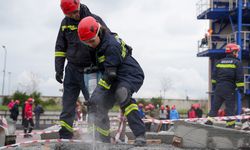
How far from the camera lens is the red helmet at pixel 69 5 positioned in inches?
233

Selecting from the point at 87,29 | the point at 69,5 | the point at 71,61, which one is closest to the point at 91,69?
the point at 71,61

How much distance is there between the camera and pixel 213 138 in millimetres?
6203

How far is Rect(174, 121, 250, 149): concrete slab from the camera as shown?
20.2 ft

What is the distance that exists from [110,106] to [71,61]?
2.96ft

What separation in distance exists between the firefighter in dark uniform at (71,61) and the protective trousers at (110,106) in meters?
0.49

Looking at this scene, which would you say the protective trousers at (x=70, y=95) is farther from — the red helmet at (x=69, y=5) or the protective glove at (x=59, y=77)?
the red helmet at (x=69, y=5)

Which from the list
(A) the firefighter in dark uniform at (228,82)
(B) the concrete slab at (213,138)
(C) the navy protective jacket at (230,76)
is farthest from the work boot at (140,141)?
(C) the navy protective jacket at (230,76)

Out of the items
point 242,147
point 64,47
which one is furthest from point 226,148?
point 64,47

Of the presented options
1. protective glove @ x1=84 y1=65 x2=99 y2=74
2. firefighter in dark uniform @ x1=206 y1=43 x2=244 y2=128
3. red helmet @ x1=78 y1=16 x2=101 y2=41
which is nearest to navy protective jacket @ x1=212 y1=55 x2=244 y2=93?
firefighter in dark uniform @ x1=206 y1=43 x2=244 y2=128

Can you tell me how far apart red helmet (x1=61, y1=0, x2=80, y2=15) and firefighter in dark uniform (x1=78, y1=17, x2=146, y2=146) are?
1.93ft

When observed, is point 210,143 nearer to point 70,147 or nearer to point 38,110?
point 70,147

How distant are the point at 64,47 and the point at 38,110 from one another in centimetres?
1767

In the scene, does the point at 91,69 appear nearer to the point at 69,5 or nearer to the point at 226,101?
the point at 69,5

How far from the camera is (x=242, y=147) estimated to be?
20.2 feet
